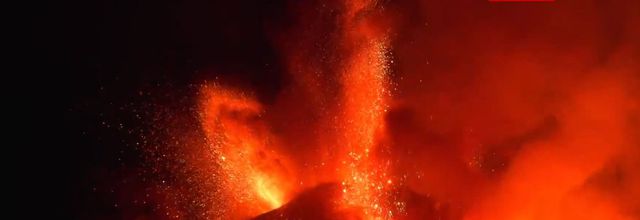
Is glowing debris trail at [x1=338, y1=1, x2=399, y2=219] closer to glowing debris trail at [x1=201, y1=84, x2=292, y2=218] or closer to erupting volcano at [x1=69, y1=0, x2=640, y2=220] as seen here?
erupting volcano at [x1=69, y1=0, x2=640, y2=220]

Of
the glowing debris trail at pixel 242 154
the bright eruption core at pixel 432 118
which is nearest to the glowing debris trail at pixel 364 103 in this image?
the bright eruption core at pixel 432 118

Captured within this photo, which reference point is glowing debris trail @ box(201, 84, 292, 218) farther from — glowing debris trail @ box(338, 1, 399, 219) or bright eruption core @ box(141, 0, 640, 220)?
glowing debris trail @ box(338, 1, 399, 219)

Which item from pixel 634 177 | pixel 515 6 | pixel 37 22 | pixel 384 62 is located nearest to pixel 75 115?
pixel 37 22

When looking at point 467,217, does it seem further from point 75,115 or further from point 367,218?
point 75,115

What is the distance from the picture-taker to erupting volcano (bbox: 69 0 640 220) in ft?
15.6

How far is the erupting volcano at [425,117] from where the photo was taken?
188 inches

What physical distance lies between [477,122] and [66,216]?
350cm

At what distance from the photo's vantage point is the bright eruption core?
4.79 meters

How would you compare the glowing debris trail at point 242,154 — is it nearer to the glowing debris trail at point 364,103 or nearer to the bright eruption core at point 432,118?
the bright eruption core at point 432,118

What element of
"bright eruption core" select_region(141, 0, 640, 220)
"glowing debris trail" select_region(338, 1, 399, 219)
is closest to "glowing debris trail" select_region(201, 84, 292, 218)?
"bright eruption core" select_region(141, 0, 640, 220)

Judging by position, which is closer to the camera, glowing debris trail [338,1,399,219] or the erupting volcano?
the erupting volcano

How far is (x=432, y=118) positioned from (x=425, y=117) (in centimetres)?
6

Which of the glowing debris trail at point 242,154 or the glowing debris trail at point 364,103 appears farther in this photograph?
the glowing debris trail at point 364,103

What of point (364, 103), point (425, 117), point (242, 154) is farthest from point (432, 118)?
point (242, 154)
